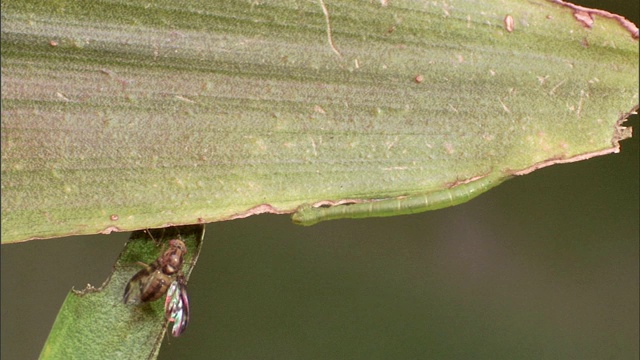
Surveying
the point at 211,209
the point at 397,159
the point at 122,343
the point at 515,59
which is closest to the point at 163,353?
the point at 122,343

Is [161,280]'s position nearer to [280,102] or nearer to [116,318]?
[116,318]

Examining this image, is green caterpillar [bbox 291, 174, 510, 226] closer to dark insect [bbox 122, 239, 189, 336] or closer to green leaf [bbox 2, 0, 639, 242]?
green leaf [bbox 2, 0, 639, 242]

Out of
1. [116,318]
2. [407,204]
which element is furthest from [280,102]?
[116,318]

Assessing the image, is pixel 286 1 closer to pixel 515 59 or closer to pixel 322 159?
pixel 322 159

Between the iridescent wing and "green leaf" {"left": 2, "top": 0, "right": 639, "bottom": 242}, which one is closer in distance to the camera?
"green leaf" {"left": 2, "top": 0, "right": 639, "bottom": 242}

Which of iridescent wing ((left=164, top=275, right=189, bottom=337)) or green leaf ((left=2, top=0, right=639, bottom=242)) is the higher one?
green leaf ((left=2, top=0, right=639, bottom=242))

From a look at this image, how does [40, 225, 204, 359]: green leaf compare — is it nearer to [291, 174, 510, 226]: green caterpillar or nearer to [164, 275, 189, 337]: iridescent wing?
[164, 275, 189, 337]: iridescent wing

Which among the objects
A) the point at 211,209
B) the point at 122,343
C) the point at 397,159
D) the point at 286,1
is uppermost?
the point at 286,1

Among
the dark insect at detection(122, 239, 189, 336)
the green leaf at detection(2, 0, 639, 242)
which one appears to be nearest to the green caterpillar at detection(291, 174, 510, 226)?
the green leaf at detection(2, 0, 639, 242)
